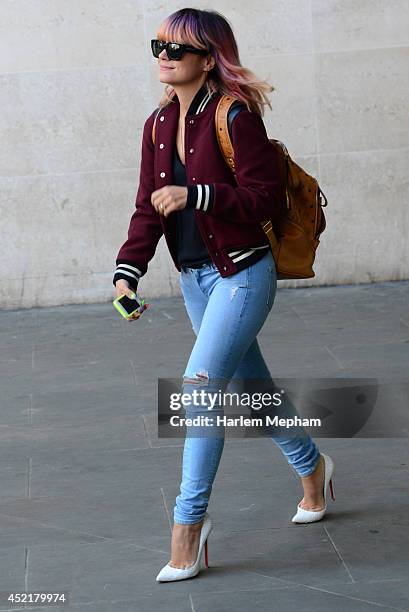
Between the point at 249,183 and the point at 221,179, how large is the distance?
12 cm

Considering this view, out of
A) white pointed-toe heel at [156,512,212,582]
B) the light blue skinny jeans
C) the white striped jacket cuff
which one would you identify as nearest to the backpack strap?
the light blue skinny jeans

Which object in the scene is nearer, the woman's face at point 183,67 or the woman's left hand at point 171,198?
the woman's left hand at point 171,198

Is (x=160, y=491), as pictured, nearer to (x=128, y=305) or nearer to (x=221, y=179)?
(x=128, y=305)

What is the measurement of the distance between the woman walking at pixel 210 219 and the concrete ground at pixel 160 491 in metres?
0.26

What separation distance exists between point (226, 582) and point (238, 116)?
154cm

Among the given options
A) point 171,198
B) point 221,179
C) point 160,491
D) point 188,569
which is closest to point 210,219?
point 221,179

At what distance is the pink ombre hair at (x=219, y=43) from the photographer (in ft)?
13.2

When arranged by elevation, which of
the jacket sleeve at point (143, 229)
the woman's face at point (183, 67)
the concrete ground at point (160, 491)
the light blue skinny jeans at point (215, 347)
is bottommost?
the concrete ground at point (160, 491)

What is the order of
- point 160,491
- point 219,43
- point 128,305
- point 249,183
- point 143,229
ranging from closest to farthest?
1. point 249,183
2. point 219,43
3. point 128,305
4. point 143,229
5. point 160,491

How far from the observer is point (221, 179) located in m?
4.00

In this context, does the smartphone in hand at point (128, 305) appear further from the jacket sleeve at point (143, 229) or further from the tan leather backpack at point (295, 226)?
the tan leather backpack at point (295, 226)

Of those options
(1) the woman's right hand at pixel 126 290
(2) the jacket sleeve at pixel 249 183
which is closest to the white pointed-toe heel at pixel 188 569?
(1) the woman's right hand at pixel 126 290

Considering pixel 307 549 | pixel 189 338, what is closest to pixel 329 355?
pixel 189 338

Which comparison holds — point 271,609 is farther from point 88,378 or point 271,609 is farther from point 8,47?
point 8,47
